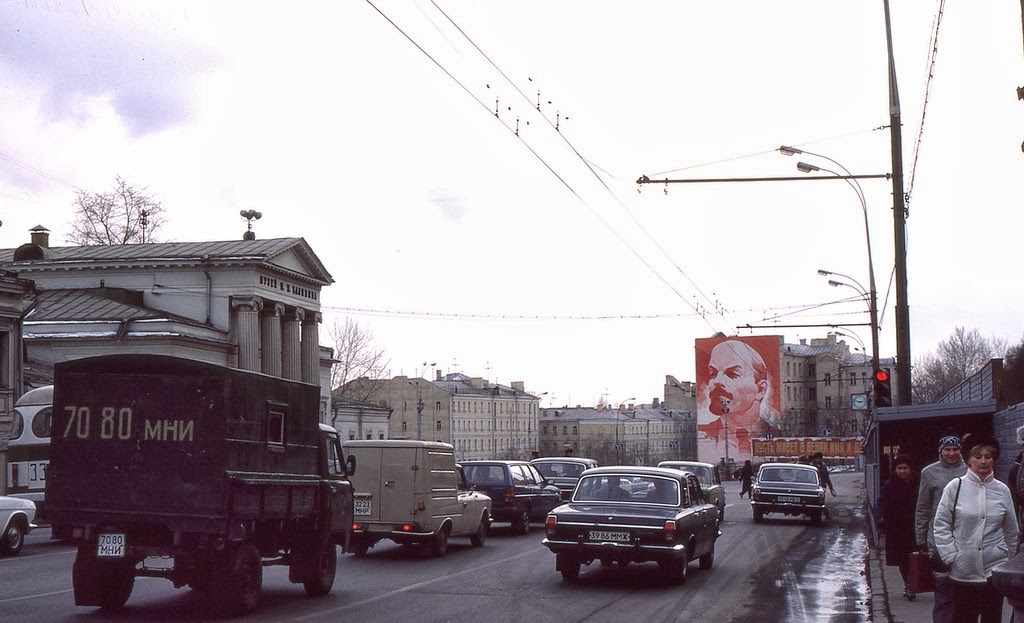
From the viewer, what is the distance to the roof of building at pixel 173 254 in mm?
65625

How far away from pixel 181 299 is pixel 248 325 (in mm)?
4947

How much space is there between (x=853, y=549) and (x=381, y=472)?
32.4ft

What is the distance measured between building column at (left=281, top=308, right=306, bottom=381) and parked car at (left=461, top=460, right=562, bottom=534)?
148 feet

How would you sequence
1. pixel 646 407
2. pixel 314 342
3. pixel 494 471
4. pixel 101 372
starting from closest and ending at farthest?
pixel 101 372 < pixel 494 471 < pixel 314 342 < pixel 646 407

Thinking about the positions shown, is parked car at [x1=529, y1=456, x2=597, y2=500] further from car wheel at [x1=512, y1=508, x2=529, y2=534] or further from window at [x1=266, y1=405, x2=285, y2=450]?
window at [x1=266, y1=405, x2=285, y2=450]

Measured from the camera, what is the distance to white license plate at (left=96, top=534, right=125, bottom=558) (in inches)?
474

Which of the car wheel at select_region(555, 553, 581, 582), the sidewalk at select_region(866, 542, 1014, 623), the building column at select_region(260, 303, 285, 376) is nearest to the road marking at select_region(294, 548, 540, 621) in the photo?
the car wheel at select_region(555, 553, 581, 582)

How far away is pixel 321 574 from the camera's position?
47.1ft

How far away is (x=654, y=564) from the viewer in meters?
19.3

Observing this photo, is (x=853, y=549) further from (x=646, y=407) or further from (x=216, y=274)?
(x=646, y=407)

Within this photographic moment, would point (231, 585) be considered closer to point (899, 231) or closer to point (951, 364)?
point (899, 231)

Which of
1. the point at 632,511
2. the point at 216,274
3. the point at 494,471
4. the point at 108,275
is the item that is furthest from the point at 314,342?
the point at 632,511

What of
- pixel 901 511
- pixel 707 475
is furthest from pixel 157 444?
pixel 707 475

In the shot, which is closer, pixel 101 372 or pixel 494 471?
pixel 101 372
